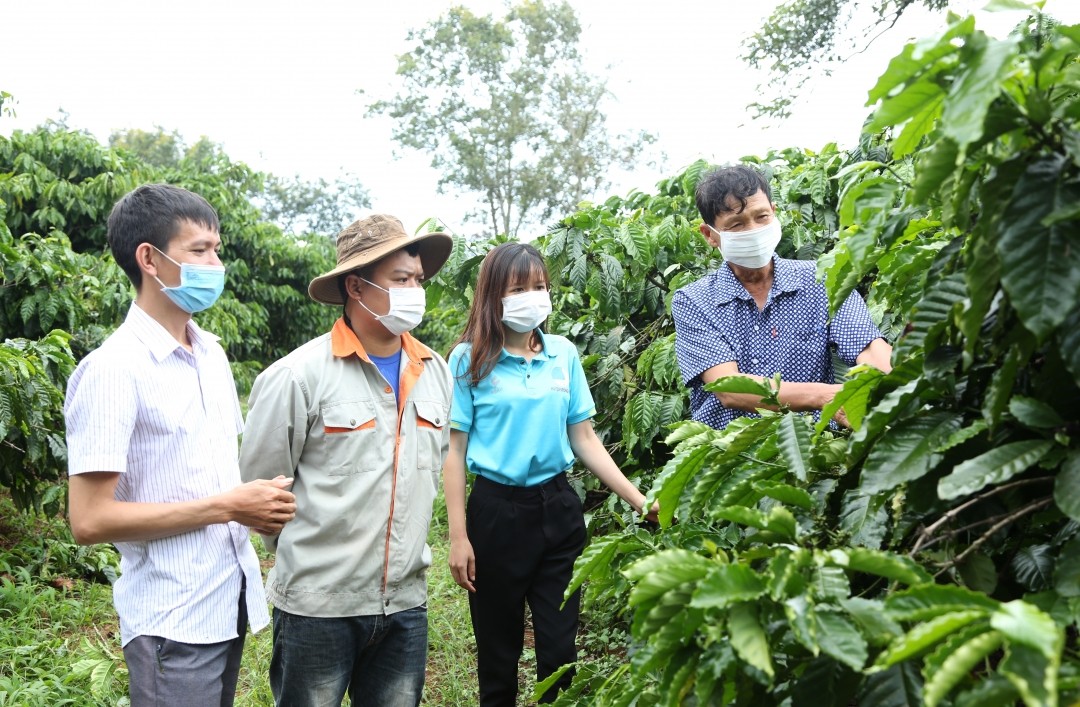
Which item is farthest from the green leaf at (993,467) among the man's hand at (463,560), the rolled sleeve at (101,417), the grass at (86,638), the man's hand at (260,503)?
the grass at (86,638)

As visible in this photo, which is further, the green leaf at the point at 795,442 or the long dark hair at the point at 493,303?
the long dark hair at the point at 493,303

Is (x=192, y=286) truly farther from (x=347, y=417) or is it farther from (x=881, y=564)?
(x=881, y=564)


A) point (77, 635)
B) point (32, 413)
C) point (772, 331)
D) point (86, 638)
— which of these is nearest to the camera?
point (772, 331)

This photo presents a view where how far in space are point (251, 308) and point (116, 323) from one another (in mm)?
5322

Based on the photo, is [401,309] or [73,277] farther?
[73,277]

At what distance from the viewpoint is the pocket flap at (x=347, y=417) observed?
2258 millimetres

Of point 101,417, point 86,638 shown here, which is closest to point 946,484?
point 101,417

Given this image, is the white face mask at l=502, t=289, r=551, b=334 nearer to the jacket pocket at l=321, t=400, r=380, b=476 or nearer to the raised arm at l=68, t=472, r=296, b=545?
the jacket pocket at l=321, t=400, r=380, b=476

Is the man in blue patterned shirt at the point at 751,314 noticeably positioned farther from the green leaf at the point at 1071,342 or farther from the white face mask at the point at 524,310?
the green leaf at the point at 1071,342

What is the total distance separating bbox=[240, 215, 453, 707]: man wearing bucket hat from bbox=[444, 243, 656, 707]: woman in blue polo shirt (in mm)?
356

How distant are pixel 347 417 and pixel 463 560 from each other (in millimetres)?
729

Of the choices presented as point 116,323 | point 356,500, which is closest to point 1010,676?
point 356,500

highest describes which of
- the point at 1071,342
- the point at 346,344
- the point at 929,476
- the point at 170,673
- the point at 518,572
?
the point at 1071,342

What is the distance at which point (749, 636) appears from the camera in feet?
2.66
